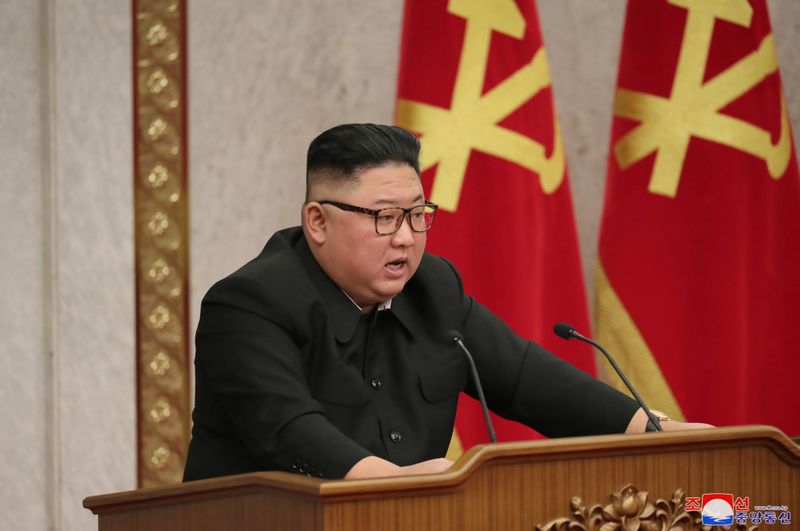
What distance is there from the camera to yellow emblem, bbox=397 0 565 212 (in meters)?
3.48

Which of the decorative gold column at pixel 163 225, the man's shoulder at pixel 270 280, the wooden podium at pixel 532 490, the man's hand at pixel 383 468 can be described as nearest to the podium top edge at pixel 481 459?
the wooden podium at pixel 532 490

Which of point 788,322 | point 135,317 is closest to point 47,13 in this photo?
point 135,317

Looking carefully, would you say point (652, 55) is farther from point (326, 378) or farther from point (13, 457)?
point (13, 457)

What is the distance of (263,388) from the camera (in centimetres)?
202

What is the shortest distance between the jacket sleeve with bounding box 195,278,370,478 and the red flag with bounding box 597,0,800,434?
1.76 metres

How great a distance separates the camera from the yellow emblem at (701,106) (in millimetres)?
3592

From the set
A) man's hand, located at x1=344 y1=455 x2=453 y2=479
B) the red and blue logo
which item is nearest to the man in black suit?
man's hand, located at x1=344 y1=455 x2=453 y2=479

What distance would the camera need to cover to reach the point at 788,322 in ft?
11.9

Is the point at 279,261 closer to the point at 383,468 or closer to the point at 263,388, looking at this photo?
the point at 263,388

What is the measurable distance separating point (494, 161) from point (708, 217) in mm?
Result: 659

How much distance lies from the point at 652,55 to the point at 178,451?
6.22 feet

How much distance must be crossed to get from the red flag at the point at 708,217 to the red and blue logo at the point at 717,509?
5.90 feet

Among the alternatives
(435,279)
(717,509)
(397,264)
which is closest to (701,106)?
(435,279)

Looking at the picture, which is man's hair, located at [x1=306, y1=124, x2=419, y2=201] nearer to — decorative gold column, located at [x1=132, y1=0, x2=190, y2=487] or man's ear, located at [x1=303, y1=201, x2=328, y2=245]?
man's ear, located at [x1=303, y1=201, x2=328, y2=245]
